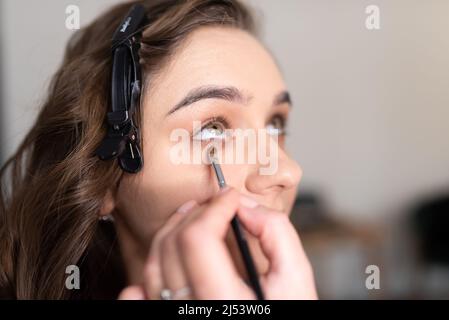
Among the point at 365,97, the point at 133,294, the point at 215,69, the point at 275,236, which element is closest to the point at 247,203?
the point at 275,236

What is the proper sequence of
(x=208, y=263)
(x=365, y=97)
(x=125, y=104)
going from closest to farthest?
(x=208, y=263) < (x=125, y=104) < (x=365, y=97)

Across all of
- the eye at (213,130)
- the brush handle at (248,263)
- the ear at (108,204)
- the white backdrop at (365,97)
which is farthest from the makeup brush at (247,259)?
the white backdrop at (365,97)

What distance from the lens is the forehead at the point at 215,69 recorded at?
0.76 meters

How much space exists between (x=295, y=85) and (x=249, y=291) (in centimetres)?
Result: 113

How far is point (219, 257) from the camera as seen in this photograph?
1.52ft

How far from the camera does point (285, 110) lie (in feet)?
2.85

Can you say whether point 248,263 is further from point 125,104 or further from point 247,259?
point 125,104

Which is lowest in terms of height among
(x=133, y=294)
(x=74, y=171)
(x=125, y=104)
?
(x=133, y=294)

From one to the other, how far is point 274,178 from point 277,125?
0.57 ft

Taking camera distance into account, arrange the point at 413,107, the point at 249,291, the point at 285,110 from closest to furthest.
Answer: the point at 249,291
the point at 285,110
the point at 413,107

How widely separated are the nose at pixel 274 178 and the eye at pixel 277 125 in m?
0.08

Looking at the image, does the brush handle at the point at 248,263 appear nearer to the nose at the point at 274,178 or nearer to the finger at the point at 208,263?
the finger at the point at 208,263
